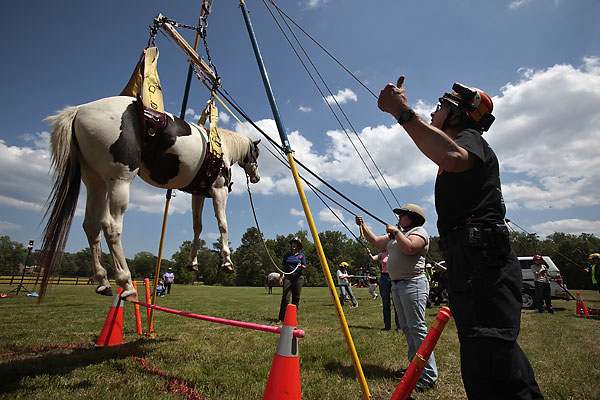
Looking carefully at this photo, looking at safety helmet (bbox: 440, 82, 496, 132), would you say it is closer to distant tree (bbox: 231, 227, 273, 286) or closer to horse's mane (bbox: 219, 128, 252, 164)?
horse's mane (bbox: 219, 128, 252, 164)

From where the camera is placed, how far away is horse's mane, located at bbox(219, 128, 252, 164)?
15.6ft

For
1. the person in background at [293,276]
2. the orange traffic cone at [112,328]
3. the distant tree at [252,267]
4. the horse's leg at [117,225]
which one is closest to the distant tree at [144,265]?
the distant tree at [252,267]

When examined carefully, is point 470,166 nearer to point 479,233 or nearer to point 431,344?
point 479,233

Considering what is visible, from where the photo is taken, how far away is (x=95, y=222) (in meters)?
3.28

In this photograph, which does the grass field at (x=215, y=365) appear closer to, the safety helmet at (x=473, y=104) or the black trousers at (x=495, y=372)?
the black trousers at (x=495, y=372)

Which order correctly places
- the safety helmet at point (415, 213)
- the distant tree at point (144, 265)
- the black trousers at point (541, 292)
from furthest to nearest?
the distant tree at point (144, 265) < the black trousers at point (541, 292) < the safety helmet at point (415, 213)

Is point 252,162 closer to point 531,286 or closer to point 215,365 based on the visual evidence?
point 215,365

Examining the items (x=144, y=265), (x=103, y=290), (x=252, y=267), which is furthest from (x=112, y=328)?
(x=144, y=265)

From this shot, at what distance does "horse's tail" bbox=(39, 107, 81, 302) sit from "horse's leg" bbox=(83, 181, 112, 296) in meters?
0.14

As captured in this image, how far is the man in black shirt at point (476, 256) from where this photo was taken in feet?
4.55

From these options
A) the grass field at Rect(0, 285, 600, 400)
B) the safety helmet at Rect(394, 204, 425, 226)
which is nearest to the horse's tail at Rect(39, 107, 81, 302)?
the grass field at Rect(0, 285, 600, 400)

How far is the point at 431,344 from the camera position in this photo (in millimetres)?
1620

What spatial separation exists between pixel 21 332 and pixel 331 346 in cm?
601

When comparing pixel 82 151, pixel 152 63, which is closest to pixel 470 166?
pixel 82 151
